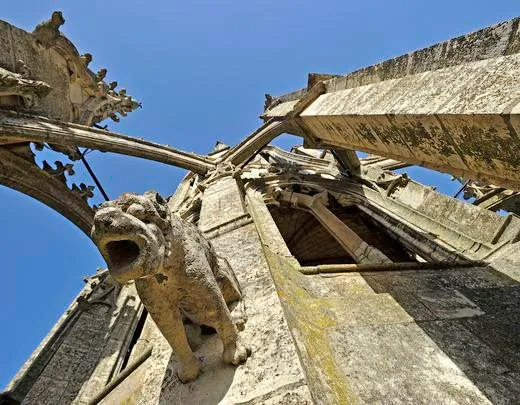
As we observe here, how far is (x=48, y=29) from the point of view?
358 inches

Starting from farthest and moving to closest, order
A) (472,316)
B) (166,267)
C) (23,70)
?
(23,70) < (472,316) < (166,267)

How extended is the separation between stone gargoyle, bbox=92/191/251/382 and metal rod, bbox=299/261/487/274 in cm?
171

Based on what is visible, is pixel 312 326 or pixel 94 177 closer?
pixel 312 326

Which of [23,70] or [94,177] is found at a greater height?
[23,70]

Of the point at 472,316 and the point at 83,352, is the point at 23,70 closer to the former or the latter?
the point at 83,352

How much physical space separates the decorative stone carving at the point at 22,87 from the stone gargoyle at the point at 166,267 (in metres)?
6.12

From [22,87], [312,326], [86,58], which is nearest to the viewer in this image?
[312,326]

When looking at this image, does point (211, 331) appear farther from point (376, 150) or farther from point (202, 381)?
point (376, 150)

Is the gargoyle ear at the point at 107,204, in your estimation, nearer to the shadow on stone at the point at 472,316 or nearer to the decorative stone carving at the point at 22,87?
the shadow on stone at the point at 472,316

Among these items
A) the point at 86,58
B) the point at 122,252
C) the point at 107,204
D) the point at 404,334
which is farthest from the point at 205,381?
the point at 86,58

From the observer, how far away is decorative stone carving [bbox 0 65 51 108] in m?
6.45

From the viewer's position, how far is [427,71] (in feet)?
9.43

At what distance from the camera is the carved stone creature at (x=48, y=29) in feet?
29.4

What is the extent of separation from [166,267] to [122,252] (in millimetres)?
244
